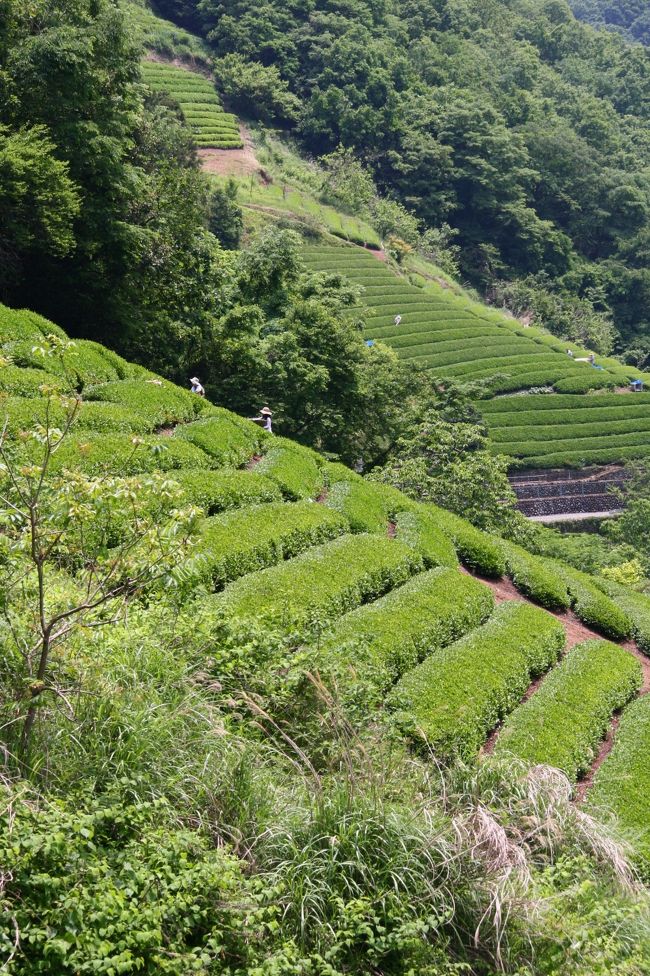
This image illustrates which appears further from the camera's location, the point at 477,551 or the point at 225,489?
the point at 477,551

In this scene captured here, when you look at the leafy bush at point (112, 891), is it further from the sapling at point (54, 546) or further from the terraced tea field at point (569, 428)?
the terraced tea field at point (569, 428)

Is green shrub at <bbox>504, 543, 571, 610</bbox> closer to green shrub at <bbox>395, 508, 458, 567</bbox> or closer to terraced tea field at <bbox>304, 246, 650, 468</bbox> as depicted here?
green shrub at <bbox>395, 508, 458, 567</bbox>

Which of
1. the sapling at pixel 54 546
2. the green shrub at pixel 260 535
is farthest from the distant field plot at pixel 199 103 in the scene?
the sapling at pixel 54 546

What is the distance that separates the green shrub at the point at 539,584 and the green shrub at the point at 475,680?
6.28ft

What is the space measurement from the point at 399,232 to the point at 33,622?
70423 mm

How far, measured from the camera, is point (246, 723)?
283 inches

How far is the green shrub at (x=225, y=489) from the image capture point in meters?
12.3

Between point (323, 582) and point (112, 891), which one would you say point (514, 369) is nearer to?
point (323, 582)

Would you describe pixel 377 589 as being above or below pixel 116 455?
below

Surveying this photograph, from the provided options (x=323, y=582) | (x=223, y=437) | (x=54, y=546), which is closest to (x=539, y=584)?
(x=323, y=582)

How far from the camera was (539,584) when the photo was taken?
49.7 feet

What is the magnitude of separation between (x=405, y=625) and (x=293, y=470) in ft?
17.3

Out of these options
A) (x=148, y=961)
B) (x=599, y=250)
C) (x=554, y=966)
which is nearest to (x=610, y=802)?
(x=554, y=966)

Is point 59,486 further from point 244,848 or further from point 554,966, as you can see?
point 554,966
